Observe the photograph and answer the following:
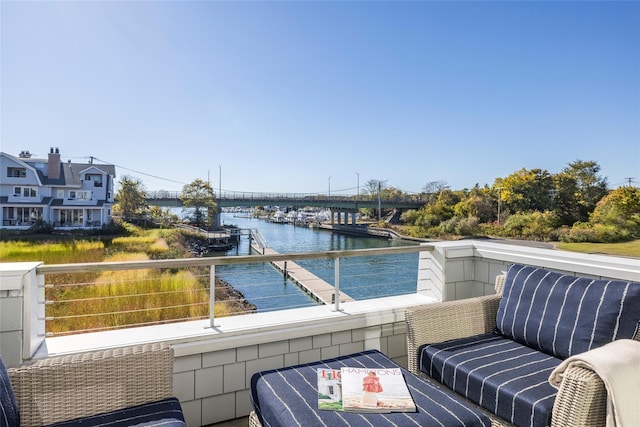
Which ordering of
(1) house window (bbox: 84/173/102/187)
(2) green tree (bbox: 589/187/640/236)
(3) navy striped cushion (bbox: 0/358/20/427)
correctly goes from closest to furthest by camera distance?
(3) navy striped cushion (bbox: 0/358/20/427)
(2) green tree (bbox: 589/187/640/236)
(1) house window (bbox: 84/173/102/187)

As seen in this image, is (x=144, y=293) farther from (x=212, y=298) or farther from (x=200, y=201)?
(x=200, y=201)

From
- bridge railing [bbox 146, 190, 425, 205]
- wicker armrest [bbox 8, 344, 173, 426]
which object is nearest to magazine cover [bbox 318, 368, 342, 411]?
wicker armrest [bbox 8, 344, 173, 426]

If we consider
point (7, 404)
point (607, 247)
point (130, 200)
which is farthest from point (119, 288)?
point (130, 200)

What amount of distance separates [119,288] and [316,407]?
18.4 feet

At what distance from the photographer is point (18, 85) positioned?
7035 mm

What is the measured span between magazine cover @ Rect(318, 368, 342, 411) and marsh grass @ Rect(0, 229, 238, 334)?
84 centimetres

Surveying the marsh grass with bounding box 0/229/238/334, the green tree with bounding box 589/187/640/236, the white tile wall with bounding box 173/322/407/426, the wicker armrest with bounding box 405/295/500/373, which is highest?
the green tree with bounding box 589/187/640/236

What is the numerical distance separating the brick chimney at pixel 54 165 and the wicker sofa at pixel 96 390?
12400mm

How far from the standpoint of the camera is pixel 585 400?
108 cm

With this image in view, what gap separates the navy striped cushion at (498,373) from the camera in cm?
124

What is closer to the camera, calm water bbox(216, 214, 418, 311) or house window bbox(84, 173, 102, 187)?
calm water bbox(216, 214, 418, 311)

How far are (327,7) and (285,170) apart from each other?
33.5 ft

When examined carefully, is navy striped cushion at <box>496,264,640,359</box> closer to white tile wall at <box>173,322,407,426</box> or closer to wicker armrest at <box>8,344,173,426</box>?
white tile wall at <box>173,322,407,426</box>

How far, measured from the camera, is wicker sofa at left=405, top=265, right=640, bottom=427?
111 centimetres
